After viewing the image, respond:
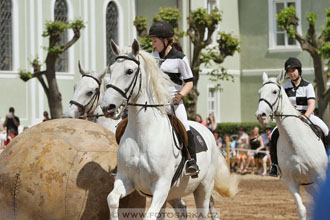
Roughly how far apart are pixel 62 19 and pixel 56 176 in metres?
25.4

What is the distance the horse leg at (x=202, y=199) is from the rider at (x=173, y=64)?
2.95ft

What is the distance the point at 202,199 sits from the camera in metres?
9.77

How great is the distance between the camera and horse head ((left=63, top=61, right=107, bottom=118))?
11711mm

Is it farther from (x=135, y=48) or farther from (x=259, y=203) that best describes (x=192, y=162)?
(x=259, y=203)

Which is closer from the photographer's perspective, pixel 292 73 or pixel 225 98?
pixel 292 73

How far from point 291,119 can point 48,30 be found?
18.6 metres

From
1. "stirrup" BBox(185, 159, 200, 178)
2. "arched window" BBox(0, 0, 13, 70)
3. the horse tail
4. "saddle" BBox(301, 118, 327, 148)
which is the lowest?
the horse tail

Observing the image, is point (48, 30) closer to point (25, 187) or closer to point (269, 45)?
point (269, 45)

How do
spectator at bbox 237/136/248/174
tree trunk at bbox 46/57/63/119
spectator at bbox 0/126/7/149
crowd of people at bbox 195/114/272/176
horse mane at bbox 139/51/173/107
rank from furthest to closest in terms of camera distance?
tree trunk at bbox 46/57/63/119 < spectator at bbox 237/136/248/174 < crowd of people at bbox 195/114/272/176 < spectator at bbox 0/126/7/149 < horse mane at bbox 139/51/173/107

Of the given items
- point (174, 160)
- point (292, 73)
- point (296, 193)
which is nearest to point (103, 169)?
point (174, 160)

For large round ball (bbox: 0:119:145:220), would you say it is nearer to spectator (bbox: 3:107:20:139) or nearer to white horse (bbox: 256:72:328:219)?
white horse (bbox: 256:72:328:219)

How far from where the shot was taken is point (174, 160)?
8.64m

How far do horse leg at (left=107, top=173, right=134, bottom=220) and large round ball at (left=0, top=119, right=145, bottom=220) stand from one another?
0.43 meters

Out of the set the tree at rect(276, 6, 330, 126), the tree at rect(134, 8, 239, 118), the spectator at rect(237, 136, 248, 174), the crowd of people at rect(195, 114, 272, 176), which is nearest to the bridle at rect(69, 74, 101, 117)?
the crowd of people at rect(195, 114, 272, 176)
